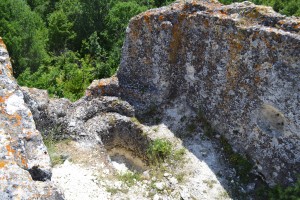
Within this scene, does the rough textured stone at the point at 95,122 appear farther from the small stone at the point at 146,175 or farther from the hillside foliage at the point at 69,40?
the hillside foliage at the point at 69,40

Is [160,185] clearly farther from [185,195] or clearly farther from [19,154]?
[19,154]

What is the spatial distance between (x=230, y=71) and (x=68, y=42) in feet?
41.5

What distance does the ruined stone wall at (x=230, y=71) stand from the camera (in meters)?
8.55

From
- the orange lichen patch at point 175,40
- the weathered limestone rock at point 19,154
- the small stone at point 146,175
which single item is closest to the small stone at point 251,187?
the small stone at point 146,175

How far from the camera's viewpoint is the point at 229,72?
9711 mm

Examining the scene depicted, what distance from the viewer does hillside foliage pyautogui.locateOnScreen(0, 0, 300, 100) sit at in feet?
52.6

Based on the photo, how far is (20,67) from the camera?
1767 centimetres

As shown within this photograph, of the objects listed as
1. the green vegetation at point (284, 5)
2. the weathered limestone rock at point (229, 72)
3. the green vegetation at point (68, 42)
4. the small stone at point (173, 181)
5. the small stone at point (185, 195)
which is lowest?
the green vegetation at point (68, 42)

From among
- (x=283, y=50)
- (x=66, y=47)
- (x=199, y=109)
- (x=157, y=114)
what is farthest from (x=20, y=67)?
(x=283, y=50)

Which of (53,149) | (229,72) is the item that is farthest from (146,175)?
(229,72)

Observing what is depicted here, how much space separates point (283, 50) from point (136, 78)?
4893 mm

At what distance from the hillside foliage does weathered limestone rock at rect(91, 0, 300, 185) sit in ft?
15.9

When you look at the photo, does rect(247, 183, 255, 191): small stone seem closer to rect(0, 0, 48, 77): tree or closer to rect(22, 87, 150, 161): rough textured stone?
rect(22, 87, 150, 161): rough textured stone

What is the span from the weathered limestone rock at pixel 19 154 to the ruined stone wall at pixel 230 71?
222 inches
